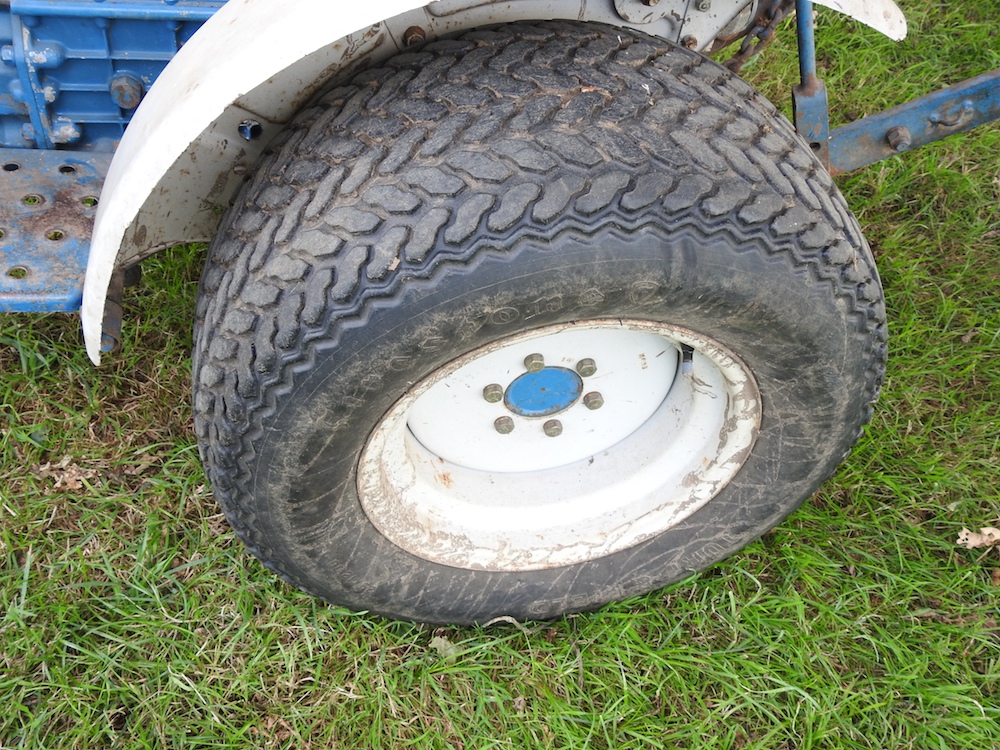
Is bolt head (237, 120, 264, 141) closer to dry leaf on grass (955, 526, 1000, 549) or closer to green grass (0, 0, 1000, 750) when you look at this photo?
green grass (0, 0, 1000, 750)

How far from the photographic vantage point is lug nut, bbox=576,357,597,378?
1.93 m

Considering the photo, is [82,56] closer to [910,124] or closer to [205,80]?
[205,80]

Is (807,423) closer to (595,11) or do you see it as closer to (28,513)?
(595,11)

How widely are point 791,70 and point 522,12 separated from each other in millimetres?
2106

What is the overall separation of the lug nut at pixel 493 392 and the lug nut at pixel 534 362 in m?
0.08

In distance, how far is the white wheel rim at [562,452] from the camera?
191 centimetres

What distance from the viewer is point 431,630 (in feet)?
7.32

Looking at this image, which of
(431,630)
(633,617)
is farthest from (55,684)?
(633,617)

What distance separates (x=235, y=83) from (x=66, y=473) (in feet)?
4.83

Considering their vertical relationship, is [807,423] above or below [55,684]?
above

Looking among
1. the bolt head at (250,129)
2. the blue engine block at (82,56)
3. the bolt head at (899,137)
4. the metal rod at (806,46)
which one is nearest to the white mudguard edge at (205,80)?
the bolt head at (250,129)

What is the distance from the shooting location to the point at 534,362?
188 centimetres

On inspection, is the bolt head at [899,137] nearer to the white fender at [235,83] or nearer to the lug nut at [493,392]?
the white fender at [235,83]

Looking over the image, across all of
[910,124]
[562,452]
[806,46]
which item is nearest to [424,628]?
[562,452]
